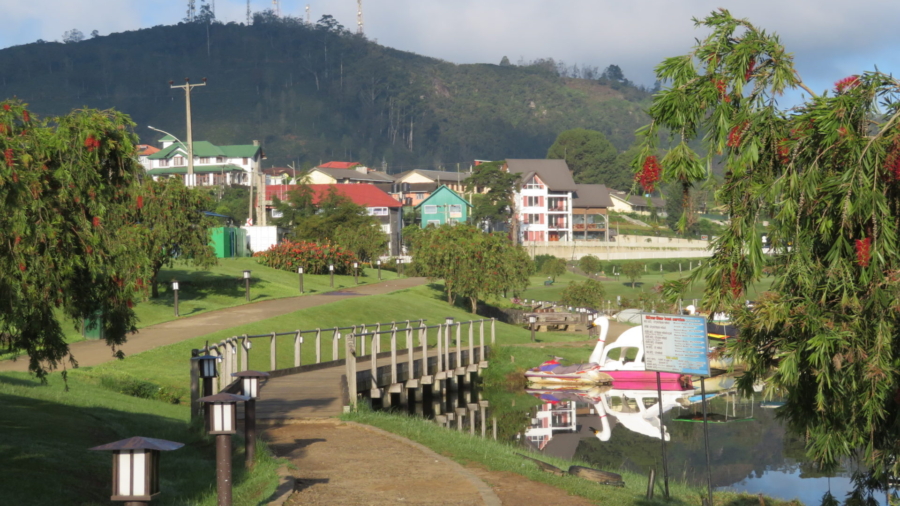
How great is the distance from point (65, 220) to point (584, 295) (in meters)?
55.5

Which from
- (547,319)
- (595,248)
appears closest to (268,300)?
(547,319)

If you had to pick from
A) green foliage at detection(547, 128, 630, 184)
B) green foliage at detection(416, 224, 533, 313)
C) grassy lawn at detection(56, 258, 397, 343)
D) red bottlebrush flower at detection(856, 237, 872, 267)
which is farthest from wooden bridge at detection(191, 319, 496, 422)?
green foliage at detection(547, 128, 630, 184)

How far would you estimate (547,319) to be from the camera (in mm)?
55500

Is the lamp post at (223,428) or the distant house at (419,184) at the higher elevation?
the distant house at (419,184)

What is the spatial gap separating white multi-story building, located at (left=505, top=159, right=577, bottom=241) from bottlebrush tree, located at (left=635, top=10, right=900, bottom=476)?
113 m

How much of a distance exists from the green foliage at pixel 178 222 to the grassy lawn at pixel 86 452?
20525 mm

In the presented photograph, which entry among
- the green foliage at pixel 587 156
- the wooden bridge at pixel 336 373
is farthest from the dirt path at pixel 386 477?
the green foliage at pixel 587 156

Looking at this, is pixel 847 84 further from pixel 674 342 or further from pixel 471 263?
pixel 471 263

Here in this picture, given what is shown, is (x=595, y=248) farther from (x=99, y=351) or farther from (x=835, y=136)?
(x=835, y=136)

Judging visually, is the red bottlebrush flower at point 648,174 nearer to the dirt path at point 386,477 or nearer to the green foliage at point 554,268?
the dirt path at point 386,477

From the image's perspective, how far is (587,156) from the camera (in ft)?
607

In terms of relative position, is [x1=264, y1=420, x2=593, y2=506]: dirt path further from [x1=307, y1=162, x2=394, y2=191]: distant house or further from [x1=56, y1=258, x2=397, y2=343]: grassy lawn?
[x1=307, y1=162, x2=394, y2=191]: distant house

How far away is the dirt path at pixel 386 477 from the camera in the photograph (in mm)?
11594

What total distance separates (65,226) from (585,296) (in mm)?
55466
